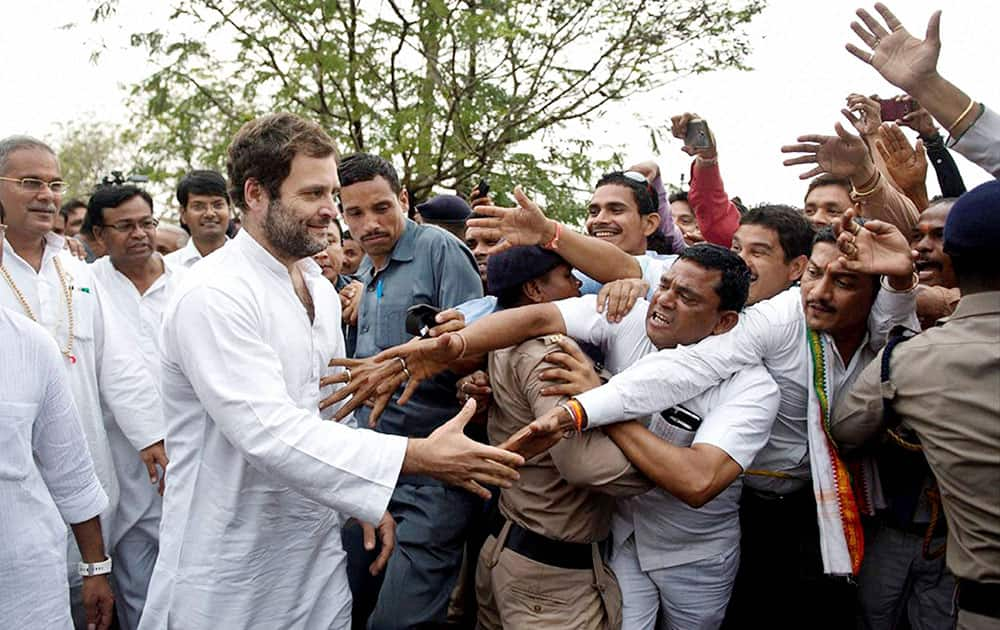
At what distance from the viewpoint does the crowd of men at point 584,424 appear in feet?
7.24

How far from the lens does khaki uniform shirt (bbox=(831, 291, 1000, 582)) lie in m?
1.93

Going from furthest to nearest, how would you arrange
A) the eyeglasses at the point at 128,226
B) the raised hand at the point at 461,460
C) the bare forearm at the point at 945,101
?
the eyeglasses at the point at 128,226 → the bare forearm at the point at 945,101 → the raised hand at the point at 461,460

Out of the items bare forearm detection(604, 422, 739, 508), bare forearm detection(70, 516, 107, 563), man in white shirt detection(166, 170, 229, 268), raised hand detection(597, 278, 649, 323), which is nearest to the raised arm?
raised hand detection(597, 278, 649, 323)

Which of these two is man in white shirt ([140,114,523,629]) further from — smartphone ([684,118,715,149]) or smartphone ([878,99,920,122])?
smartphone ([878,99,920,122])

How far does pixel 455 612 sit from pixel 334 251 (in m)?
2.13

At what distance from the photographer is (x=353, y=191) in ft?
11.1

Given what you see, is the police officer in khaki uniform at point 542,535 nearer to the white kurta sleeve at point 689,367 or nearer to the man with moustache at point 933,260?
the white kurta sleeve at point 689,367

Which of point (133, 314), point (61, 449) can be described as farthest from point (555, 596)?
point (133, 314)

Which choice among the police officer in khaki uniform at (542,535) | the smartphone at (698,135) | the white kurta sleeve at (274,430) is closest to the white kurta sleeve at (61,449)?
the white kurta sleeve at (274,430)

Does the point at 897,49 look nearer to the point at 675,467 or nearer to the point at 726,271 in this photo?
the point at 726,271

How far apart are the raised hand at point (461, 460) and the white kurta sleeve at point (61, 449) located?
44.4 inches

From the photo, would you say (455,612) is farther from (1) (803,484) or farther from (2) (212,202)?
(2) (212,202)

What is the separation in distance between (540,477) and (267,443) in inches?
36.8

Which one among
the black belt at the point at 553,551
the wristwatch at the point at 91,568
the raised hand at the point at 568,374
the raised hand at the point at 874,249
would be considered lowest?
the black belt at the point at 553,551
